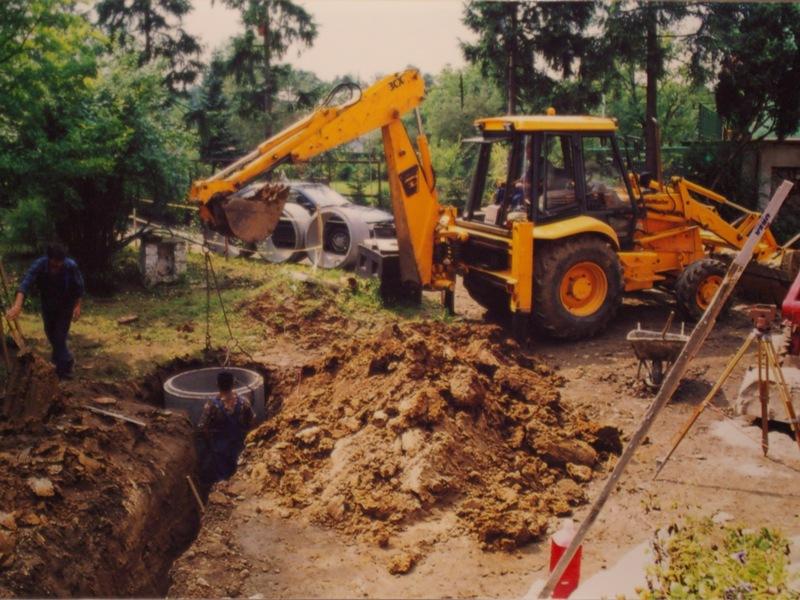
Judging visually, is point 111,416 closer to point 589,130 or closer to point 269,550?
point 269,550

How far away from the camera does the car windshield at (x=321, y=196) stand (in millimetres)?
16078

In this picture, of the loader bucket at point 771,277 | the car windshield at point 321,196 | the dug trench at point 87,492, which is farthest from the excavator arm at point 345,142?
the car windshield at point 321,196

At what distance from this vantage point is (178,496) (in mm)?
6770

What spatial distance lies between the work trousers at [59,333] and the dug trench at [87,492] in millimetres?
1195

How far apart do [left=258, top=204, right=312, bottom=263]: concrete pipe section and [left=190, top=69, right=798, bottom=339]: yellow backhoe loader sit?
4.24 m

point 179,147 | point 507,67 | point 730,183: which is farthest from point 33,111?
point 730,183

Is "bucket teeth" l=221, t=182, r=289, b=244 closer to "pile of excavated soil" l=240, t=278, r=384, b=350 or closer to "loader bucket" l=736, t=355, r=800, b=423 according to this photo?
"pile of excavated soil" l=240, t=278, r=384, b=350

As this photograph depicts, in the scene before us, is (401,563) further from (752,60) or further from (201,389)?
(752,60)

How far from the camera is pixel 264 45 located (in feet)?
77.6

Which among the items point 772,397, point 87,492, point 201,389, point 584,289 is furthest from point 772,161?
point 87,492

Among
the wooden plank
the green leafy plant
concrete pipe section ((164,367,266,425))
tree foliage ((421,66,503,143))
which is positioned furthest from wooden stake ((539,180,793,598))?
tree foliage ((421,66,503,143))

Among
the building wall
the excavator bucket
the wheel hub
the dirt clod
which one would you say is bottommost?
the dirt clod

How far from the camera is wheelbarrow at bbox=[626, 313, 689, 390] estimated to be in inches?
306

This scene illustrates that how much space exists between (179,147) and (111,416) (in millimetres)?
7758
